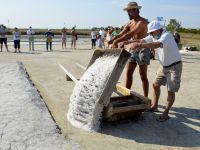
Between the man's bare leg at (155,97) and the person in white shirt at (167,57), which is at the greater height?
the person in white shirt at (167,57)

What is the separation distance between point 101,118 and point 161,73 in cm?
146

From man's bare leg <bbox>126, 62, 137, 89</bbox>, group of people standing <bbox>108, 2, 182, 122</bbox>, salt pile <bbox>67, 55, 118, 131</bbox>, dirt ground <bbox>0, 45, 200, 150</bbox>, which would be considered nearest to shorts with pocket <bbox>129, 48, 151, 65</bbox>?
group of people standing <bbox>108, 2, 182, 122</bbox>

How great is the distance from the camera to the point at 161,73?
6.89m

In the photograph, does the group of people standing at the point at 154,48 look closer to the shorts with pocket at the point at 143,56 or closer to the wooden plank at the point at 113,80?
the shorts with pocket at the point at 143,56

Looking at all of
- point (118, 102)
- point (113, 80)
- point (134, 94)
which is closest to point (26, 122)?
point (113, 80)

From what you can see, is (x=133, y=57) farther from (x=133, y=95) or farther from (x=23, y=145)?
(x=23, y=145)

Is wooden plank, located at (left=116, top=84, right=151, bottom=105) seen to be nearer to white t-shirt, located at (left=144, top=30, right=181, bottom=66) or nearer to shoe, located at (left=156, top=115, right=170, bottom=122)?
shoe, located at (left=156, top=115, right=170, bottom=122)

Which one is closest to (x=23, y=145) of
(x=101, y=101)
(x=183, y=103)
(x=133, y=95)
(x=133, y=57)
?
(x=101, y=101)

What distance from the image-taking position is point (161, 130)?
6203 millimetres

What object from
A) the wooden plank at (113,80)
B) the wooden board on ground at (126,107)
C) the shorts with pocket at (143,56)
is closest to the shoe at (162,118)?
the wooden board on ground at (126,107)

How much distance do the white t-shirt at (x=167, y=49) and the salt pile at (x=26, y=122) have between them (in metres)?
2.18

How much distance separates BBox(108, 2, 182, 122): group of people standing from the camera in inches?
248

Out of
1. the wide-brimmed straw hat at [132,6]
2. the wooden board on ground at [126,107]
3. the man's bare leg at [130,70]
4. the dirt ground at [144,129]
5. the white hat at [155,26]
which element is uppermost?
the wide-brimmed straw hat at [132,6]

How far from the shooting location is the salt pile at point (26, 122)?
530 centimetres
